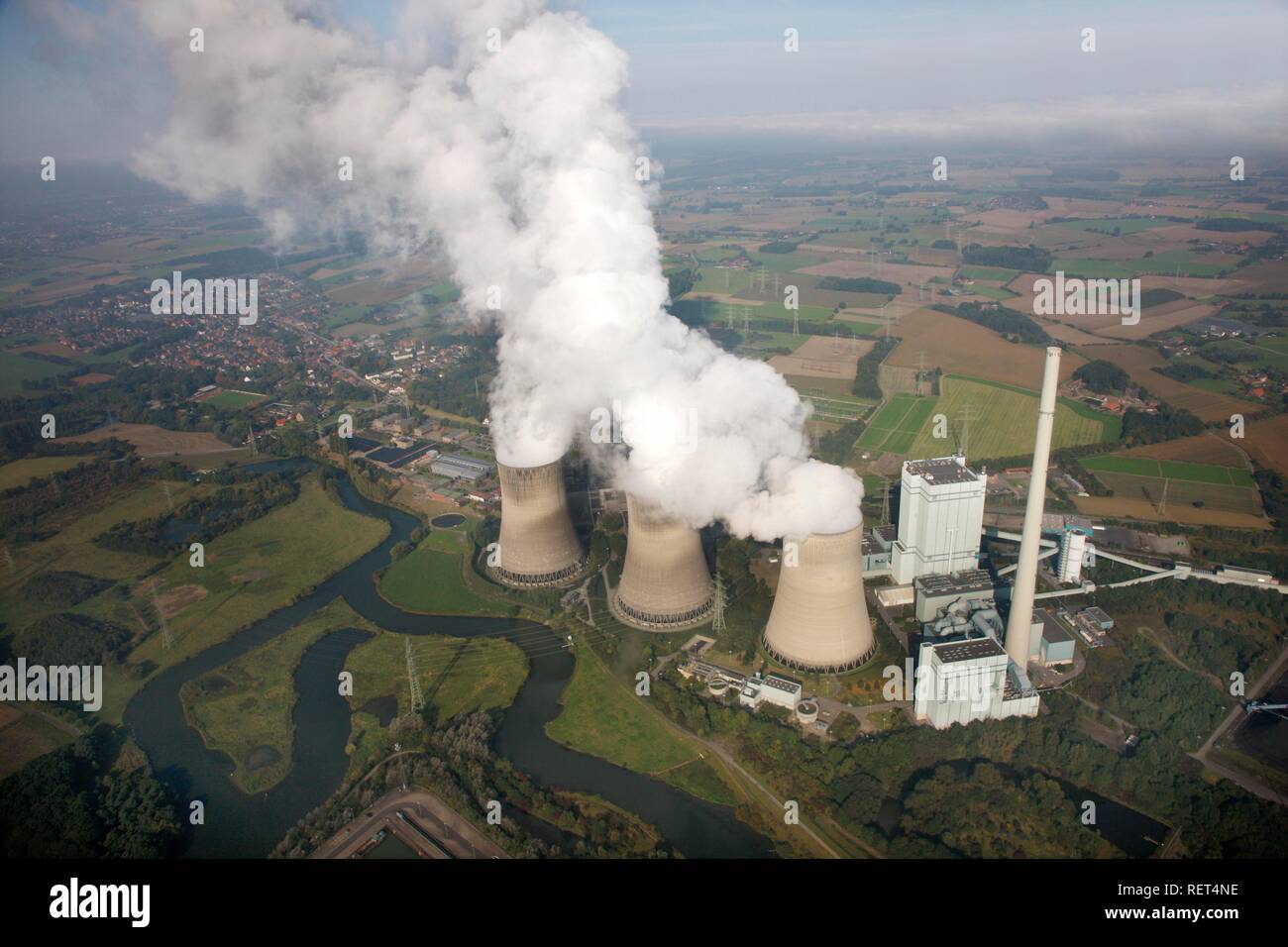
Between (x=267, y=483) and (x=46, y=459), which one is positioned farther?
(x=46, y=459)

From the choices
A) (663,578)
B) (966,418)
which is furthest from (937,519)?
(966,418)

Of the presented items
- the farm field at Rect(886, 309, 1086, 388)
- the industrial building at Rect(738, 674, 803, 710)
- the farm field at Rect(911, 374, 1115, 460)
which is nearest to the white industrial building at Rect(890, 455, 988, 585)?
the industrial building at Rect(738, 674, 803, 710)

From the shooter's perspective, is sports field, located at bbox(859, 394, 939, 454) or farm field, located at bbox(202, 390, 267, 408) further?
farm field, located at bbox(202, 390, 267, 408)

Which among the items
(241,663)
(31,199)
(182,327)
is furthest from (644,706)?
(31,199)

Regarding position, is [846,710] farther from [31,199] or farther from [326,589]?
[31,199]

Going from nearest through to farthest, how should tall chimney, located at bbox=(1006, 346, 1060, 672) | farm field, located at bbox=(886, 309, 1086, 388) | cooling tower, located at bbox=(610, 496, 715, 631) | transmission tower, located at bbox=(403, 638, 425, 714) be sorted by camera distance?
1. tall chimney, located at bbox=(1006, 346, 1060, 672)
2. transmission tower, located at bbox=(403, 638, 425, 714)
3. cooling tower, located at bbox=(610, 496, 715, 631)
4. farm field, located at bbox=(886, 309, 1086, 388)

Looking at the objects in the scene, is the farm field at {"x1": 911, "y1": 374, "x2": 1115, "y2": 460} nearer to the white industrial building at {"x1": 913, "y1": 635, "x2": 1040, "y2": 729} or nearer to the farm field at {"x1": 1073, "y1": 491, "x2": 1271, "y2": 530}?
the farm field at {"x1": 1073, "y1": 491, "x2": 1271, "y2": 530}

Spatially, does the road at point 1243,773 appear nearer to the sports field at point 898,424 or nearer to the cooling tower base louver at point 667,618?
the cooling tower base louver at point 667,618

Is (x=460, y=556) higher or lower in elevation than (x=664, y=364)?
lower
